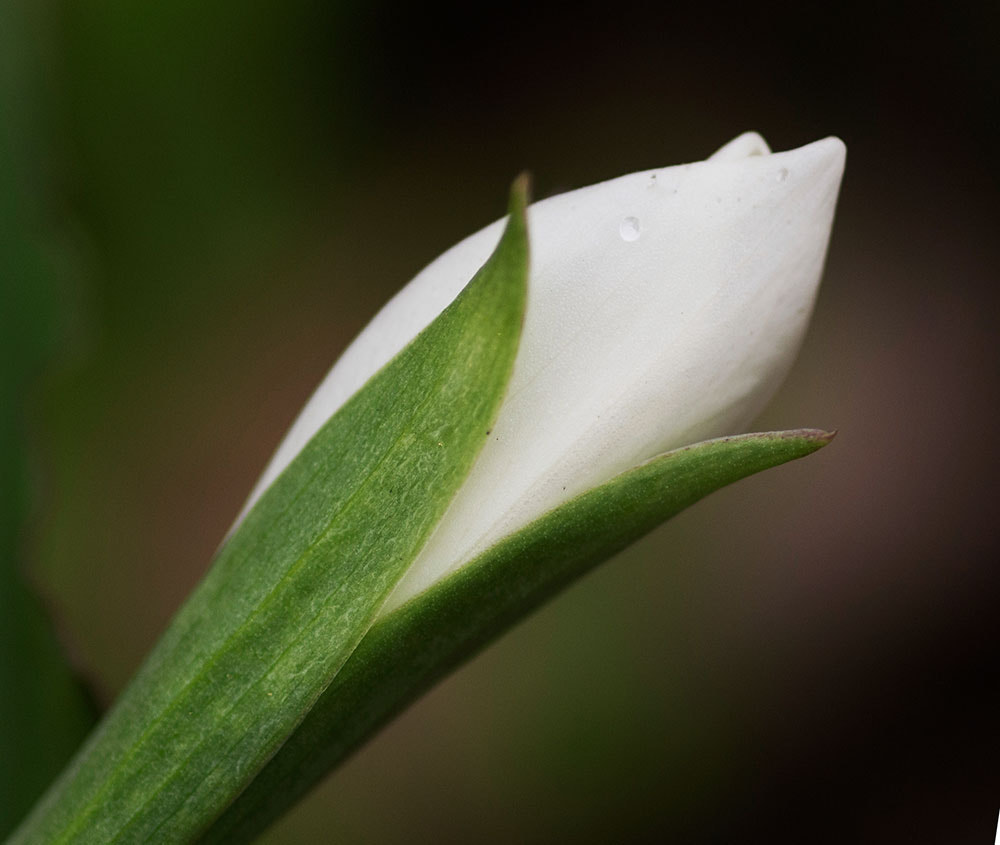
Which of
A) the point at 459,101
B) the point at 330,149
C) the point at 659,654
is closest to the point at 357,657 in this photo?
the point at 659,654

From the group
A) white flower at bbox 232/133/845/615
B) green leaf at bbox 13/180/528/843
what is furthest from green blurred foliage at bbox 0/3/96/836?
white flower at bbox 232/133/845/615

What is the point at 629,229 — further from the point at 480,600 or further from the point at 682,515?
the point at 682,515

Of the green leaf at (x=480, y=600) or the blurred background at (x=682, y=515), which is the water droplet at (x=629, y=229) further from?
the blurred background at (x=682, y=515)

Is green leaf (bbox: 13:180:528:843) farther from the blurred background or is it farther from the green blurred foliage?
the blurred background

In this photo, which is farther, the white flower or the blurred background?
the blurred background

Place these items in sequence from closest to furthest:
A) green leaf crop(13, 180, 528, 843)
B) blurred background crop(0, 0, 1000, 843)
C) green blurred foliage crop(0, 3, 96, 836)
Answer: green leaf crop(13, 180, 528, 843)
green blurred foliage crop(0, 3, 96, 836)
blurred background crop(0, 0, 1000, 843)

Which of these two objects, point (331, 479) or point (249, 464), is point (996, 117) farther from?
point (331, 479)

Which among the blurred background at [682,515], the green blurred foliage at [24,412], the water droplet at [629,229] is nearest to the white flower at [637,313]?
the water droplet at [629,229]

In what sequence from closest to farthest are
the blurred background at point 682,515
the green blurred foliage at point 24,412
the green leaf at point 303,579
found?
the green leaf at point 303,579 → the green blurred foliage at point 24,412 → the blurred background at point 682,515
